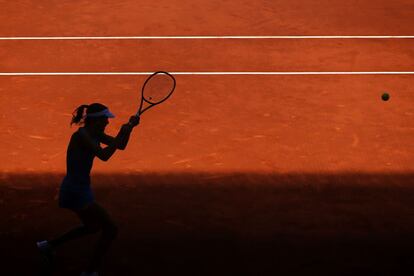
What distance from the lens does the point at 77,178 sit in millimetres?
7344

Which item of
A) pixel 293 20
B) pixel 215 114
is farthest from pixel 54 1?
pixel 215 114

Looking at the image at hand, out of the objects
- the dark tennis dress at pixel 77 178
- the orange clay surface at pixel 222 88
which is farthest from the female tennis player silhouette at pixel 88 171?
the orange clay surface at pixel 222 88

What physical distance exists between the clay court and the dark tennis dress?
93 centimetres

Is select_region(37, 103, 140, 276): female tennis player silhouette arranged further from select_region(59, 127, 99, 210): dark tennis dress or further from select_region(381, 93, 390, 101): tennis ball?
select_region(381, 93, 390, 101): tennis ball

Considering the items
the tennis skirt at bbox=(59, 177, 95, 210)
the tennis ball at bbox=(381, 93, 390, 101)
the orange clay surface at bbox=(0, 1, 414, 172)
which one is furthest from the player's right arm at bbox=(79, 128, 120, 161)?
the tennis ball at bbox=(381, 93, 390, 101)

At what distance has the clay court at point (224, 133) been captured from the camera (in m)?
8.36

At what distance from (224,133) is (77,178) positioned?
423cm

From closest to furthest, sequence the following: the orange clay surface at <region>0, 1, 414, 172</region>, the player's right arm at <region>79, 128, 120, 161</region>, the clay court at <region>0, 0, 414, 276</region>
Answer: the player's right arm at <region>79, 128, 120, 161</region> → the clay court at <region>0, 0, 414, 276</region> → the orange clay surface at <region>0, 1, 414, 172</region>

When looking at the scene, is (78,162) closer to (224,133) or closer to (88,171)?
(88,171)

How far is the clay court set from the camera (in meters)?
8.36

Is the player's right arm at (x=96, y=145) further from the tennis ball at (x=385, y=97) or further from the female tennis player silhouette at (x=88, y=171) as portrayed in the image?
the tennis ball at (x=385, y=97)

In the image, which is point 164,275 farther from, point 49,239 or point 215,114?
point 215,114

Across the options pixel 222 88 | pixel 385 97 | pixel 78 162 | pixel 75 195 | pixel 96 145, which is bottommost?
pixel 75 195

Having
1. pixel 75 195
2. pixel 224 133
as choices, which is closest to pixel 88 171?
pixel 75 195
